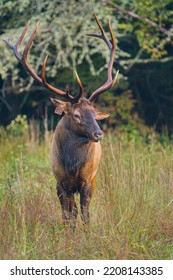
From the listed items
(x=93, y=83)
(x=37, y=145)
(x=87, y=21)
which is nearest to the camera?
(x=37, y=145)

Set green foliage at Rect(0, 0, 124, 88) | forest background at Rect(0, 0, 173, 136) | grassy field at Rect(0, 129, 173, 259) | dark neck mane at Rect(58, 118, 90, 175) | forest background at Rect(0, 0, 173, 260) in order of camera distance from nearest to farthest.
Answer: grassy field at Rect(0, 129, 173, 259) → forest background at Rect(0, 0, 173, 260) → dark neck mane at Rect(58, 118, 90, 175) → green foliage at Rect(0, 0, 124, 88) → forest background at Rect(0, 0, 173, 136)

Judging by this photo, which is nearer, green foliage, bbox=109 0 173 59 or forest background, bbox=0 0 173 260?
forest background, bbox=0 0 173 260

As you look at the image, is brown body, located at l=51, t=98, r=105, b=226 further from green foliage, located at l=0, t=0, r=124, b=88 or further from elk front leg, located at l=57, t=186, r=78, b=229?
green foliage, located at l=0, t=0, r=124, b=88

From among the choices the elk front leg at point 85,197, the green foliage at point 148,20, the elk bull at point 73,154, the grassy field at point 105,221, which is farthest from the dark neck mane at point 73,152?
the green foliage at point 148,20

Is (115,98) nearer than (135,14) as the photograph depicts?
No

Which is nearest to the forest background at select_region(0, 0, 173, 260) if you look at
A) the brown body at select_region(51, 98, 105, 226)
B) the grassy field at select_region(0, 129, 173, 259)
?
the grassy field at select_region(0, 129, 173, 259)

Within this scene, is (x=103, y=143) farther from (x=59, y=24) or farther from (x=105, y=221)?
(x=105, y=221)

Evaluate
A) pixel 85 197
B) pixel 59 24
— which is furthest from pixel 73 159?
pixel 59 24

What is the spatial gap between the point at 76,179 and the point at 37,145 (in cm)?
512

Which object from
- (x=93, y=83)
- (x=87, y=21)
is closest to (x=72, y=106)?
(x=87, y=21)

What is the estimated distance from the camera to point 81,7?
15.5 m

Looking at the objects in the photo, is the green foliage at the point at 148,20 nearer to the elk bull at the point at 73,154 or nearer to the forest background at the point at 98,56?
the forest background at the point at 98,56
